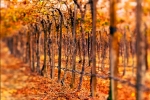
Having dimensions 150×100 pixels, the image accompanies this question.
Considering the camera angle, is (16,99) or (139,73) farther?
(16,99)

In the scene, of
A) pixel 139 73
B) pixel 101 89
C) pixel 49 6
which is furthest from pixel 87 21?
pixel 139 73

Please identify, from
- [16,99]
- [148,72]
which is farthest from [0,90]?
[148,72]

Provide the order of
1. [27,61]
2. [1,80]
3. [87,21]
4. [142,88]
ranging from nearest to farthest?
[142,88] < [1,80] < [87,21] < [27,61]

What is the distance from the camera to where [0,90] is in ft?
53.6

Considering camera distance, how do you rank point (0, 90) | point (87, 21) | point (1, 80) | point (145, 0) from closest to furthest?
point (145, 0), point (1, 80), point (0, 90), point (87, 21)

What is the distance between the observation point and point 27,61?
37.6 metres

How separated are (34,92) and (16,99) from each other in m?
2.08

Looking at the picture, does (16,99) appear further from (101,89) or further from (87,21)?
(87,21)

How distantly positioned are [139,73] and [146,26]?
1.68 meters

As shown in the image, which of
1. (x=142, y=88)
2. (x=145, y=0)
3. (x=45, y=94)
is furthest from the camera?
(x=45, y=94)

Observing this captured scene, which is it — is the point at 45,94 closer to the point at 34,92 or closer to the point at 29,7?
the point at 34,92

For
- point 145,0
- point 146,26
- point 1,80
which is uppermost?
point 145,0

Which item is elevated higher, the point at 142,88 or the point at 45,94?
the point at 142,88

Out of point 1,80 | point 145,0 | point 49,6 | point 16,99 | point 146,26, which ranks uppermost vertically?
point 49,6
